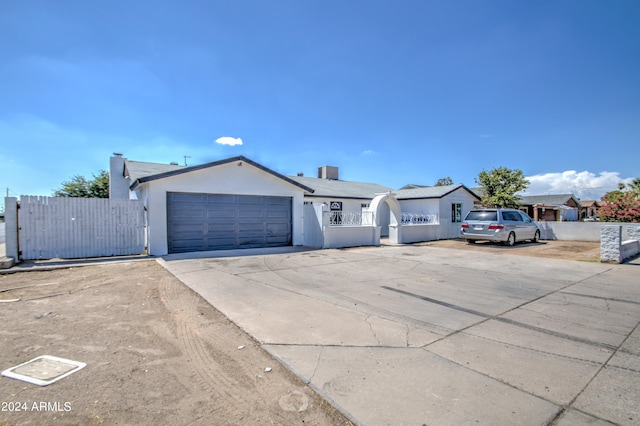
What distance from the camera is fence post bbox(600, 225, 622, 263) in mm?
10336

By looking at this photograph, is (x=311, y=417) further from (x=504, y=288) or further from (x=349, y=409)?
(x=504, y=288)

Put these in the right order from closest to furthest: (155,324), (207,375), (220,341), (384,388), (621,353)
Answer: (384,388)
(207,375)
(621,353)
(220,341)
(155,324)

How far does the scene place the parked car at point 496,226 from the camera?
49.3 ft

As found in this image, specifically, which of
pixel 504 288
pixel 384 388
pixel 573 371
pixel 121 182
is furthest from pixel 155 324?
pixel 121 182

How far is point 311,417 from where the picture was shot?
250cm

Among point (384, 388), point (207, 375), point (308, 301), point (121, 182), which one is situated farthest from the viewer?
point (121, 182)

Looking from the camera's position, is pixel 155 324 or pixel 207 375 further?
pixel 155 324

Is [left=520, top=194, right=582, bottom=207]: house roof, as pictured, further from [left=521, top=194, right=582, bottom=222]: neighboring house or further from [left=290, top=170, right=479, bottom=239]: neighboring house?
[left=290, top=170, right=479, bottom=239]: neighboring house

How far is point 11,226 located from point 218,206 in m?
6.38

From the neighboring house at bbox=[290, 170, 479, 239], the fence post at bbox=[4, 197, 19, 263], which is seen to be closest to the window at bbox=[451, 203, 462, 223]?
the neighboring house at bbox=[290, 170, 479, 239]

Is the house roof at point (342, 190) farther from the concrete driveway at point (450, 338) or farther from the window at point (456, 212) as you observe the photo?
the concrete driveway at point (450, 338)

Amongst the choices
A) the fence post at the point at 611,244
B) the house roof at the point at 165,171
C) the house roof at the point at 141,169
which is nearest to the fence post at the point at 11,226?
the house roof at the point at 165,171

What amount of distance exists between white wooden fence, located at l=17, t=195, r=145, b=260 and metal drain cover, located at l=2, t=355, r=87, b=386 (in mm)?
8605

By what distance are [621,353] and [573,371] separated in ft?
3.40
